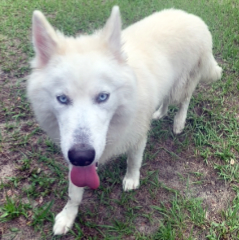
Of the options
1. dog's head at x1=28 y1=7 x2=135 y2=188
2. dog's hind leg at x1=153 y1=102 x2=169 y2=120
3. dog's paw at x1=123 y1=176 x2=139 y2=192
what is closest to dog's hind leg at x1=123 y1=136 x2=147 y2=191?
dog's paw at x1=123 y1=176 x2=139 y2=192

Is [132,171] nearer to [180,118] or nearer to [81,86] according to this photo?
[180,118]

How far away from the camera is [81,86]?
1.90 metres

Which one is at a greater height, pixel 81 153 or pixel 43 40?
pixel 43 40

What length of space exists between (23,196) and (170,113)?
2.26 meters

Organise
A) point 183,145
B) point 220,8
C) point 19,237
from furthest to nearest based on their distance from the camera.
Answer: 1. point 220,8
2. point 183,145
3. point 19,237

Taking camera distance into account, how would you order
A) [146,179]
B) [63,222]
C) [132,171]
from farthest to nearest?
1. [146,179]
2. [132,171]
3. [63,222]

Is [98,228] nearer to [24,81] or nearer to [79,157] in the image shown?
[79,157]

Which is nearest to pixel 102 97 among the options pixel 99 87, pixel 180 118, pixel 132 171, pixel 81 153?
pixel 99 87

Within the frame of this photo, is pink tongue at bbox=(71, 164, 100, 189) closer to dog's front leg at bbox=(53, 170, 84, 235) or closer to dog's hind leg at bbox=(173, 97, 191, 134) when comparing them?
dog's front leg at bbox=(53, 170, 84, 235)

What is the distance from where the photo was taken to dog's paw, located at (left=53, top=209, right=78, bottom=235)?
2609 mm

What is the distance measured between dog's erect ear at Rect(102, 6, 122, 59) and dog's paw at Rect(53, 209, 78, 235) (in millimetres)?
1548

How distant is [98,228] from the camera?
2680 mm

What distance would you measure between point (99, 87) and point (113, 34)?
47 cm

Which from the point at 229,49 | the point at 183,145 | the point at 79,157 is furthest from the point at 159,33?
the point at 229,49
